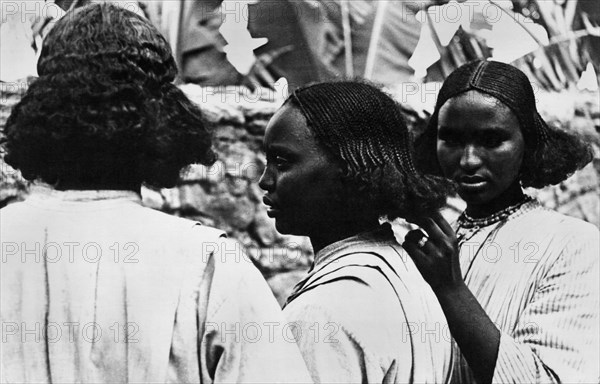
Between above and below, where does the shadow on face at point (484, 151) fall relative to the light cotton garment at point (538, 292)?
above

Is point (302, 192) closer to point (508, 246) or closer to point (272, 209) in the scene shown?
point (272, 209)

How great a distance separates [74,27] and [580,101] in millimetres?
1941

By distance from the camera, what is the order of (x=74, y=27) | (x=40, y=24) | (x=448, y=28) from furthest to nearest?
(x=448, y=28) → (x=40, y=24) → (x=74, y=27)

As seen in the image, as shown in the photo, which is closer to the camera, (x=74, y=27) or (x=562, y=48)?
(x=74, y=27)

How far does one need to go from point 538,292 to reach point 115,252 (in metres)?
1.29

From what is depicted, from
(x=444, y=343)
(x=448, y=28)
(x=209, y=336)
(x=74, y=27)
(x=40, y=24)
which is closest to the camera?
(x=209, y=336)

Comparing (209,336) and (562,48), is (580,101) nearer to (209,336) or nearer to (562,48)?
(562,48)

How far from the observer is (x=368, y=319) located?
8.88 feet

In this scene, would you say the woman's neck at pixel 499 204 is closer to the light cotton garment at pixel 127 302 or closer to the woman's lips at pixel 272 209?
the woman's lips at pixel 272 209

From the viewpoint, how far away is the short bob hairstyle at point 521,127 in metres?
3.50

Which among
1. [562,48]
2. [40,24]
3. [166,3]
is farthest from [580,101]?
[40,24]

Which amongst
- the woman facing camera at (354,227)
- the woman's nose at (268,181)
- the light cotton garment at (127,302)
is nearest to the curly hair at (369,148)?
the woman facing camera at (354,227)

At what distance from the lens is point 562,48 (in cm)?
403

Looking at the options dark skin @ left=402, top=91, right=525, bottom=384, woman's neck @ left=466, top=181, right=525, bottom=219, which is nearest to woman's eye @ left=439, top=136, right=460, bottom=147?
dark skin @ left=402, top=91, right=525, bottom=384
